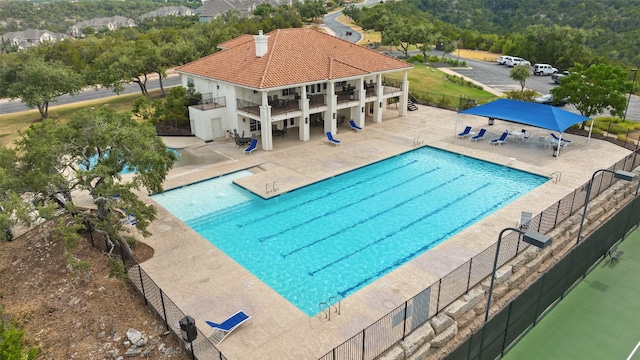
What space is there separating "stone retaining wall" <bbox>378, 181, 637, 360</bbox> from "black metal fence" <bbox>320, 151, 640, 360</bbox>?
0.18 meters

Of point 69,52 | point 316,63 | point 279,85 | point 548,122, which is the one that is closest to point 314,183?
point 279,85

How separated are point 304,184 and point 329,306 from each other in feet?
35.8

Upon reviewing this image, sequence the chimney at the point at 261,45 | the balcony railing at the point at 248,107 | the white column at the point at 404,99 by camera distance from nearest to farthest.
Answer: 1. the balcony railing at the point at 248,107
2. the chimney at the point at 261,45
3. the white column at the point at 404,99

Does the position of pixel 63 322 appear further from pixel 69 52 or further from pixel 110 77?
pixel 69 52

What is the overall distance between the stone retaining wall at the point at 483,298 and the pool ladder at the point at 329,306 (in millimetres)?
2431

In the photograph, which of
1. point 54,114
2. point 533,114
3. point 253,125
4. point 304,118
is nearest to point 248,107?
point 253,125

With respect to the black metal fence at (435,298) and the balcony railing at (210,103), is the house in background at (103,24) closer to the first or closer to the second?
the balcony railing at (210,103)

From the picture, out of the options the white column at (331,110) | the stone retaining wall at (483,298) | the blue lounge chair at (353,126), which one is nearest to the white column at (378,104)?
the blue lounge chair at (353,126)

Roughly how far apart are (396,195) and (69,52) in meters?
56.9

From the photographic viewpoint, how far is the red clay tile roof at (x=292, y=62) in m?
29.9

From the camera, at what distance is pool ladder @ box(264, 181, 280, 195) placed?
23.6 metres

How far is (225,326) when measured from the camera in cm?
1284

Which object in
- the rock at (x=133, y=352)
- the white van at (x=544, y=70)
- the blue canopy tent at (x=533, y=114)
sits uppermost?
the blue canopy tent at (x=533, y=114)

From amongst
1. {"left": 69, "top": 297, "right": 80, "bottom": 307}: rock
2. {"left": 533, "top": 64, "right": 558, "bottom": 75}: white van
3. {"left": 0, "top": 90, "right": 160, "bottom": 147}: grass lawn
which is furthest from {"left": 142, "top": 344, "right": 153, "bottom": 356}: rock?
{"left": 533, "top": 64, "right": 558, "bottom": 75}: white van
